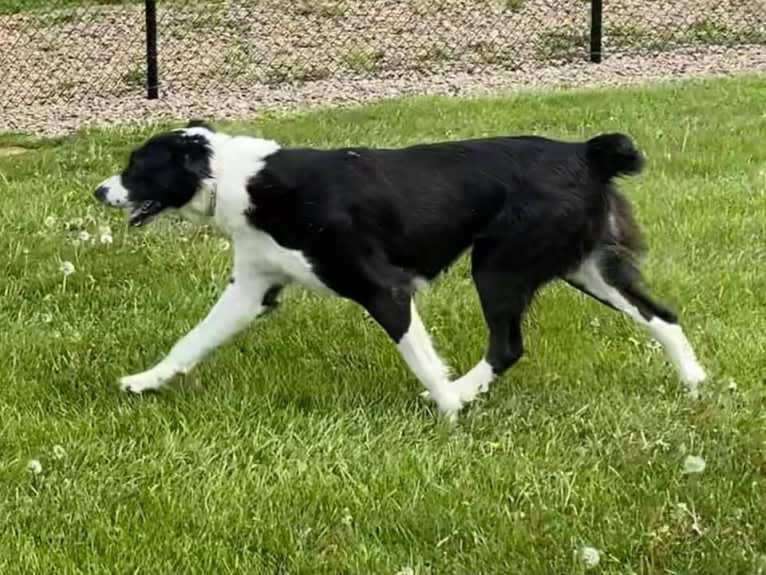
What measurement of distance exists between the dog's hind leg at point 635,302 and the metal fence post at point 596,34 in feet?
26.3

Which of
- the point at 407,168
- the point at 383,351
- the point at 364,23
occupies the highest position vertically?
the point at 407,168

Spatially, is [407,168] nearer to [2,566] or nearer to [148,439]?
[148,439]

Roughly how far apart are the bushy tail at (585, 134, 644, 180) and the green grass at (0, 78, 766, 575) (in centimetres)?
72

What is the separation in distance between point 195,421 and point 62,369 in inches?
28.6

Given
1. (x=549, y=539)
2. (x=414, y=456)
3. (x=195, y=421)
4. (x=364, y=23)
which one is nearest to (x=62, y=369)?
(x=195, y=421)

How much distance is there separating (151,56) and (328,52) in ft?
6.86

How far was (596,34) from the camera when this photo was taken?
12.7 metres

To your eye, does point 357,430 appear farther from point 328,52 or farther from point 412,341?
point 328,52

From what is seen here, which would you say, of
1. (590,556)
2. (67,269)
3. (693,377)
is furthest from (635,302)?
(67,269)

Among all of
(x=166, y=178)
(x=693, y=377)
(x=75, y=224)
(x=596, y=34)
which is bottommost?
(x=596, y=34)

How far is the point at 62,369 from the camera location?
496 cm

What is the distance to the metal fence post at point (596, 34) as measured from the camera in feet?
41.4

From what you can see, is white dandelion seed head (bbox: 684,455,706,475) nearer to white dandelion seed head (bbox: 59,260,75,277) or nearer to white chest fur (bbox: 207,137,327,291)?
white chest fur (bbox: 207,137,327,291)

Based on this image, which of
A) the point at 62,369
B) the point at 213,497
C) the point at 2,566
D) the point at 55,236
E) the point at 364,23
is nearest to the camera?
the point at 2,566
